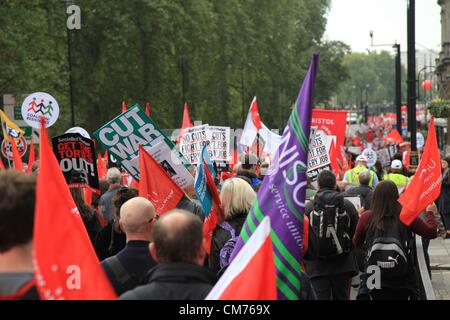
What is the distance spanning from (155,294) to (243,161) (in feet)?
26.6

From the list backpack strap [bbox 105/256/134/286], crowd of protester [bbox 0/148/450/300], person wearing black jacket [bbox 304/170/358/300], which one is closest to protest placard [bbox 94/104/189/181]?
crowd of protester [bbox 0/148/450/300]

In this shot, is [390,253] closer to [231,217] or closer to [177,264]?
[231,217]

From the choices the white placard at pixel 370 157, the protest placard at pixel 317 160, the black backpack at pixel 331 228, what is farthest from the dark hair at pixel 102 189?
the white placard at pixel 370 157

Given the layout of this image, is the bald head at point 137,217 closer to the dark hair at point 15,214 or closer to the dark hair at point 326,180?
the dark hair at point 15,214

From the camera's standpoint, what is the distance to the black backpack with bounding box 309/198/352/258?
882cm

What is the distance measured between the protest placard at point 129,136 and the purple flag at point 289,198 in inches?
195

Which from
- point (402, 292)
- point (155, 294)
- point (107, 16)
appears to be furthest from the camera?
point (107, 16)

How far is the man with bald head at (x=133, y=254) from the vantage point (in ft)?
19.5

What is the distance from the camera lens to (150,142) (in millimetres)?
10430

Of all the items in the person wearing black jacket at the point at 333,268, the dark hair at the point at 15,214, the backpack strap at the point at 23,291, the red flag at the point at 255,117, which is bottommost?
the person wearing black jacket at the point at 333,268

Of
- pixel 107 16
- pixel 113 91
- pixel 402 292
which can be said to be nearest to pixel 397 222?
pixel 402 292

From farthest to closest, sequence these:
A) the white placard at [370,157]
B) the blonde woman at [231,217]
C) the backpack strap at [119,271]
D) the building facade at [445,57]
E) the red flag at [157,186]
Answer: the building facade at [445,57]
the white placard at [370,157]
the red flag at [157,186]
the blonde woman at [231,217]
the backpack strap at [119,271]

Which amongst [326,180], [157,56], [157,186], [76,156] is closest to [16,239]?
[157,186]
